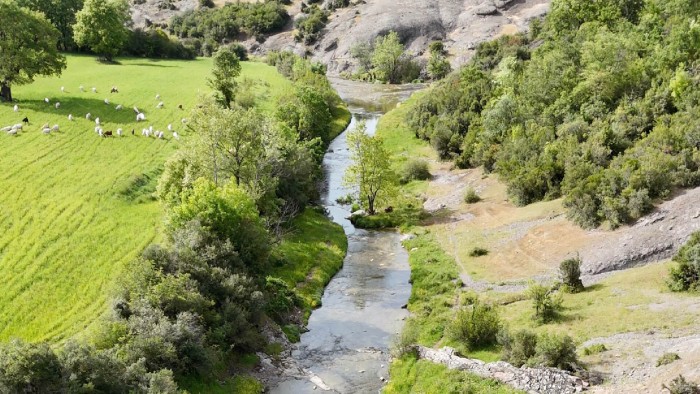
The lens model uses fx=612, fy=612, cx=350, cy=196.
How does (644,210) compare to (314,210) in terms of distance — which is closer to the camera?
(644,210)

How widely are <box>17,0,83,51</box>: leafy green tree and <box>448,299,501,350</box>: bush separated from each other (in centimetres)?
11784

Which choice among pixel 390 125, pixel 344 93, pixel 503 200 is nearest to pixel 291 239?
pixel 503 200

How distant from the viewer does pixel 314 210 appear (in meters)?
66.2

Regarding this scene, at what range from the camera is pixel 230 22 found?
595ft

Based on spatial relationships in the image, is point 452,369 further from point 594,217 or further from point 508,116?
point 508,116

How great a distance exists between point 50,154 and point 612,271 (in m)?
55.4

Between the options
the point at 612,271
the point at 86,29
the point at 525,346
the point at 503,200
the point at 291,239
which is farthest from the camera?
the point at 86,29

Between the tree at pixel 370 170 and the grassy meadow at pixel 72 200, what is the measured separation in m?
20.9

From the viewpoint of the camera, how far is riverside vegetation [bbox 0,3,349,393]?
31359mm

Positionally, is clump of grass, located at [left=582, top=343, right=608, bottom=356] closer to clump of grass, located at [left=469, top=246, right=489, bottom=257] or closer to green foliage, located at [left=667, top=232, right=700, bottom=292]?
green foliage, located at [left=667, top=232, right=700, bottom=292]

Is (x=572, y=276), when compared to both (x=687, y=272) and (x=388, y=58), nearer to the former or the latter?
(x=687, y=272)

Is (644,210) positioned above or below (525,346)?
Answer: above

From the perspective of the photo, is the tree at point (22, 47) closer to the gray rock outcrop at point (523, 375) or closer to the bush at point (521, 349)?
the gray rock outcrop at point (523, 375)

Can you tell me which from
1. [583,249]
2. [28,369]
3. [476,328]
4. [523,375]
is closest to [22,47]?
[28,369]
